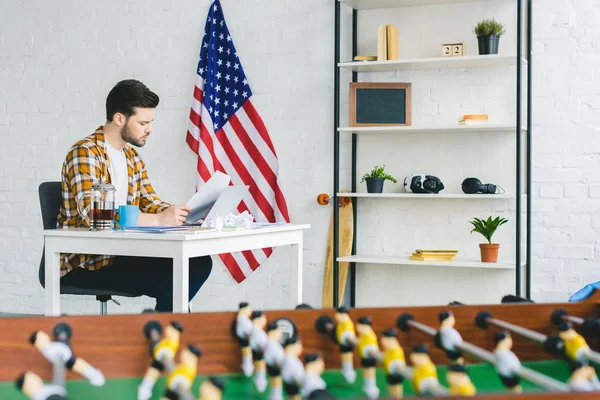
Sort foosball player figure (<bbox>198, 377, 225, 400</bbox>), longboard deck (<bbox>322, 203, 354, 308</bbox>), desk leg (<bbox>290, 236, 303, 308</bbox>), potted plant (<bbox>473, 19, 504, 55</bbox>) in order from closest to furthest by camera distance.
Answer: foosball player figure (<bbox>198, 377, 225, 400</bbox>), desk leg (<bbox>290, 236, 303, 308</bbox>), potted plant (<bbox>473, 19, 504, 55</bbox>), longboard deck (<bbox>322, 203, 354, 308</bbox>)

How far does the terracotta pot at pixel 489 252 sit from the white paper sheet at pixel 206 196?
151 centimetres

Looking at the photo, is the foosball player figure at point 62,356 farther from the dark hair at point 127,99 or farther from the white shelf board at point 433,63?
the white shelf board at point 433,63

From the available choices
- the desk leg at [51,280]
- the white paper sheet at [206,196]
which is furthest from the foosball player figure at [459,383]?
the desk leg at [51,280]

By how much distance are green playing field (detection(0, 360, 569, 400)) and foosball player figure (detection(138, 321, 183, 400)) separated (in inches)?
1.1

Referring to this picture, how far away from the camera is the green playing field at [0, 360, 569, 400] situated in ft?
3.38

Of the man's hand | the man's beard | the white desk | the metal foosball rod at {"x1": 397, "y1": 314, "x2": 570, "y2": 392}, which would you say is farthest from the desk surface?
the metal foosball rod at {"x1": 397, "y1": 314, "x2": 570, "y2": 392}

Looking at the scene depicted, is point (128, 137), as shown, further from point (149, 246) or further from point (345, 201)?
point (345, 201)

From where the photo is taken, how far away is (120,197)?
135 inches

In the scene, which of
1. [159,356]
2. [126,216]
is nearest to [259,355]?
[159,356]

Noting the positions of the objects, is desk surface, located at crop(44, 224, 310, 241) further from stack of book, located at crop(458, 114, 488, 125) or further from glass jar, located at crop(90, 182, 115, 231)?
stack of book, located at crop(458, 114, 488, 125)

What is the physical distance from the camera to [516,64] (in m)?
4.11

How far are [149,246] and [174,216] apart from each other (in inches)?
15.1

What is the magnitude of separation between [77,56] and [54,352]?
14.3 feet

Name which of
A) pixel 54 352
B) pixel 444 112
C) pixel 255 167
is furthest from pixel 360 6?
pixel 54 352
